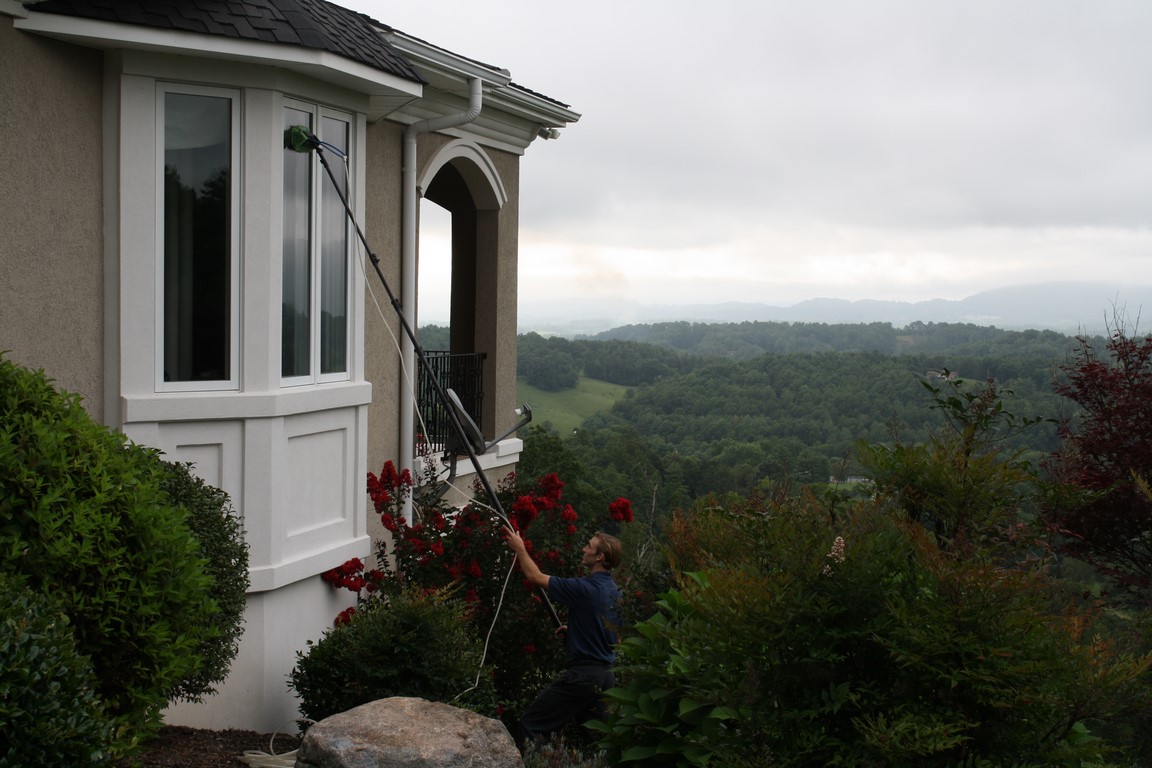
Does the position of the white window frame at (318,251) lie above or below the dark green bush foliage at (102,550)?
above

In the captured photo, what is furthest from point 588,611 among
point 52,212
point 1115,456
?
point 1115,456

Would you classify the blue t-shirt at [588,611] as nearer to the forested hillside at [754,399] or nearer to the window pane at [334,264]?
the window pane at [334,264]

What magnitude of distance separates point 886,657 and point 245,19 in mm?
5228

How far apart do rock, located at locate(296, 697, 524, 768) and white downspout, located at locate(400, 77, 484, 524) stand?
4.24m

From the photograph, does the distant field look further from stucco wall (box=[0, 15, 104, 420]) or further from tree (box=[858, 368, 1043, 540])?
tree (box=[858, 368, 1043, 540])

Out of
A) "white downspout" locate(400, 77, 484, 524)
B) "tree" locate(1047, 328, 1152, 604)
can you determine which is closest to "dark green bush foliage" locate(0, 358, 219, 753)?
"white downspout" locate(400, 77, 484, 524)

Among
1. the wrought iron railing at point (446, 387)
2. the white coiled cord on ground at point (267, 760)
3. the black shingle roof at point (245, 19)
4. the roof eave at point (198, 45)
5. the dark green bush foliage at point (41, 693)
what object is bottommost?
the white coiled cord on ground at point (267, 760)

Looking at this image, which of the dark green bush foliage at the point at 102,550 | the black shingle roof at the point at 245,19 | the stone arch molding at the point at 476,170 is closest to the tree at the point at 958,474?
the dark green bush foliage at the point at 102,550

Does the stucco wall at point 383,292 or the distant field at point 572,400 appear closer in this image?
the stucco wall at point 383,292

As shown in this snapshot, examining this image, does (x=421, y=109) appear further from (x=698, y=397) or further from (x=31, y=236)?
(x=698, y=397)

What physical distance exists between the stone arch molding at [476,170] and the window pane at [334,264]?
8.18 feet

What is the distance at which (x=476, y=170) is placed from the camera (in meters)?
11.4

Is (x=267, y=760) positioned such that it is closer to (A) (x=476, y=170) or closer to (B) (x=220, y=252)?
(B) (x=220, y=252)

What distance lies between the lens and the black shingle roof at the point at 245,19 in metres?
6.06
